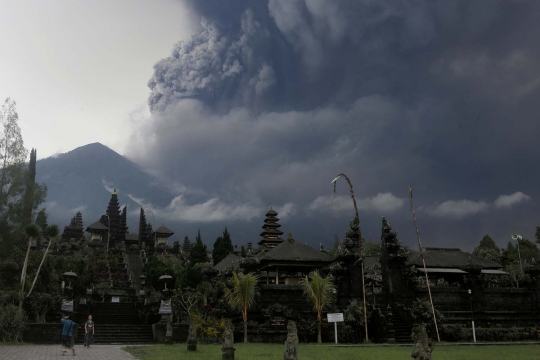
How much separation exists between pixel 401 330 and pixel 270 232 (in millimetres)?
40288

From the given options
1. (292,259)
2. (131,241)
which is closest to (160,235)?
(131,241)

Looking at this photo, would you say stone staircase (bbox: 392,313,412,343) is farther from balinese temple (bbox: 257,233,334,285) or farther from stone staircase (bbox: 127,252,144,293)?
stone staircase (bbox: 127,252,144,293)

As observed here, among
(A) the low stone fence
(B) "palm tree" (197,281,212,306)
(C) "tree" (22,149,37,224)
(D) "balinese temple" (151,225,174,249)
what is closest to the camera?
(A) the low stone fence

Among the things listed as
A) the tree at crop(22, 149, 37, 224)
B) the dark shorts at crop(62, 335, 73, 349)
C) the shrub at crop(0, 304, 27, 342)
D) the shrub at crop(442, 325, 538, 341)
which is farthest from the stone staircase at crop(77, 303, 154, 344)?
the shrub at crop(442, 325, 538, 341)

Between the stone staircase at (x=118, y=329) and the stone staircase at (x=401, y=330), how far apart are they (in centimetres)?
1400

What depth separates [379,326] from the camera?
2703 centimetres

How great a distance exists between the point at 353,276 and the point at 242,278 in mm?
7573

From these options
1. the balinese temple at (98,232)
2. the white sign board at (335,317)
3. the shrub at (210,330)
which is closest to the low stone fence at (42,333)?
the shrub at (210,330)

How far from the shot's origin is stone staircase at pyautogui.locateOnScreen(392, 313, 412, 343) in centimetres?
2725

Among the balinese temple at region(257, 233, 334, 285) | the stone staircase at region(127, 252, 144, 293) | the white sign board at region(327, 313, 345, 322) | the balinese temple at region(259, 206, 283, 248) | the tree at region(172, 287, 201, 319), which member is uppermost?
the balinese temple at region(259, 206, 283, 248)

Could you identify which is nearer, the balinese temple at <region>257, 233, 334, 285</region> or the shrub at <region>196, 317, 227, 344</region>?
the shrub at <region>196, 317, 227, 344</region>

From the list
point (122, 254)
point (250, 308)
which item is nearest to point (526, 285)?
point (250, 308)

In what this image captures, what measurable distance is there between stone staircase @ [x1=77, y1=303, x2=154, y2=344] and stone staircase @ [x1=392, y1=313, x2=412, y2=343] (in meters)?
14.0

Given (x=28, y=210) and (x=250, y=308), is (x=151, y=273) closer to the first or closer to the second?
(x=28, y=210)
